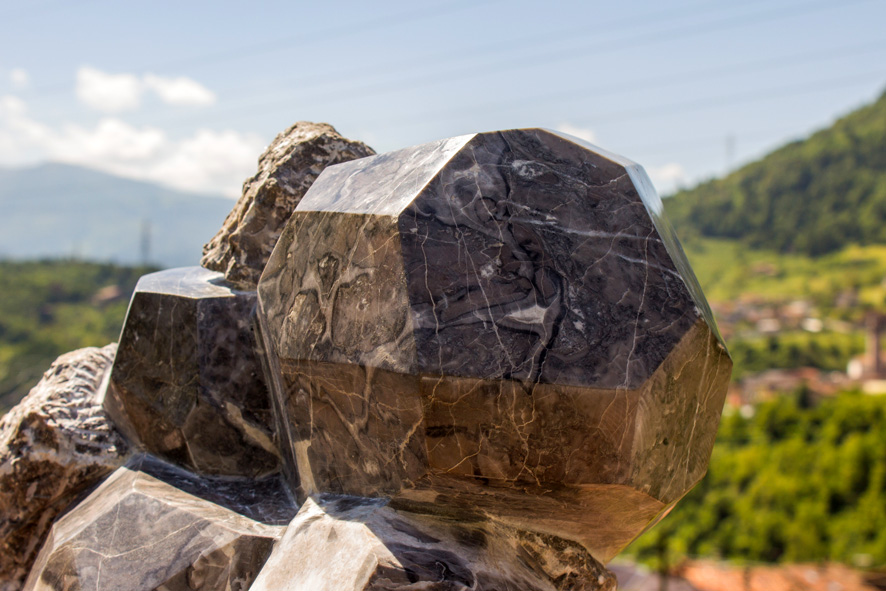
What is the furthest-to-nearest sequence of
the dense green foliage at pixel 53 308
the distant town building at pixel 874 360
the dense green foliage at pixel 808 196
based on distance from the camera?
the dense green foliage at pixel 808 196 → the distant town building at pixel 874 360 → the dense green foliage at pixel 53 308

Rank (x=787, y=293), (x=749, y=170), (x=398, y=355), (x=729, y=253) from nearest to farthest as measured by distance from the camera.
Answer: (x=398, y=355), (x=787, y=293), (x=729, y=253), (x=749, y=170)

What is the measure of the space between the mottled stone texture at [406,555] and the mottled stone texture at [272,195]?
1.18 meters

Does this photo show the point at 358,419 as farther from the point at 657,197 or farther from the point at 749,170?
the point at 749,170

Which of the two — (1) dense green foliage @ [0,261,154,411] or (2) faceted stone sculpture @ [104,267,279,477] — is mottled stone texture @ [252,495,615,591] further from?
(1) dense green foliage @ [0,261,154,411]

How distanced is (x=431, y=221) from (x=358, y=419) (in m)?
0.69

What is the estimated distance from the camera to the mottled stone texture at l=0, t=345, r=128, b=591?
3.25 meters

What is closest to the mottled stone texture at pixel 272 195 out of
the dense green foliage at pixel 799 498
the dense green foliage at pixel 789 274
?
the dense green foliage at pixel 799 498

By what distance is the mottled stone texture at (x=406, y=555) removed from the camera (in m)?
2.26

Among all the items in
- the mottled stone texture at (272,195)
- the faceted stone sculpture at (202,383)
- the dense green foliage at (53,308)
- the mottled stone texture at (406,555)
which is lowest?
the dense green foliage at (53,308)

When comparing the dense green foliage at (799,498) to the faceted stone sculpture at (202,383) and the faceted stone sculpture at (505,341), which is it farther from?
the faceted stone sculpture at (505,341)

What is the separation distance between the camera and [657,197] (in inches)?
116

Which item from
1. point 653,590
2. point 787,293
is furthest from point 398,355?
point 787,293

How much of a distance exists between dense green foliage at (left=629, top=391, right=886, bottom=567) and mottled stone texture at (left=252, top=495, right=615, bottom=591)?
93.4 ft

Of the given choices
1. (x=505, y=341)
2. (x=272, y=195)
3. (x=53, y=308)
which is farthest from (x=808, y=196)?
(x=505, y=341)
